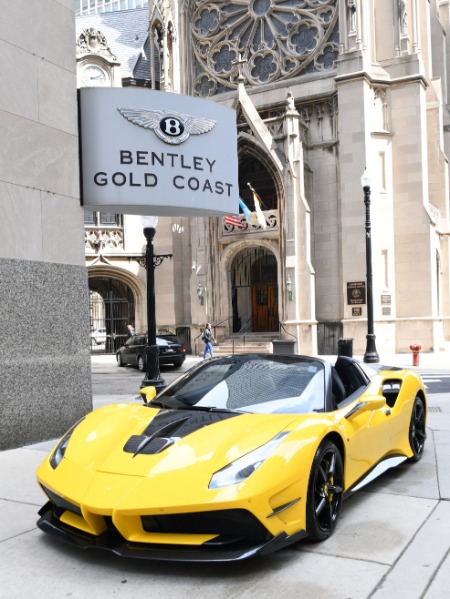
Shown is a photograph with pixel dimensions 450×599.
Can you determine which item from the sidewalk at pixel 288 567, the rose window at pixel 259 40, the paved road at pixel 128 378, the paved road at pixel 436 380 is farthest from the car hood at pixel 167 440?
the rose window at pixel 259 40

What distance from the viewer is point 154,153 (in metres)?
9.49

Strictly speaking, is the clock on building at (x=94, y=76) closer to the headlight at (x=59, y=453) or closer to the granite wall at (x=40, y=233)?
the granite wall at (x=40, y=233)

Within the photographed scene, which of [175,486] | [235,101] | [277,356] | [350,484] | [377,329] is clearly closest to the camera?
[175,486]

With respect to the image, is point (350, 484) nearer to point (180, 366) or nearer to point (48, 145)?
point (48, 145)

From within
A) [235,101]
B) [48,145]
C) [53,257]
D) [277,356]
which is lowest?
[277,356]

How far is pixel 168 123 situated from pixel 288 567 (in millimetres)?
7208

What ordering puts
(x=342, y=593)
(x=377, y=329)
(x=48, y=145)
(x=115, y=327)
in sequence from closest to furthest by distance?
1. (x=342, y=593)
2. (x=48, y=145)
3. (x=377, y=329)
4. (x=115, y=327)

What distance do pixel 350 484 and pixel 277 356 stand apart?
1272mm

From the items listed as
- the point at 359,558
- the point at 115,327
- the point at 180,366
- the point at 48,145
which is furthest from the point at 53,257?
the point at 115,327

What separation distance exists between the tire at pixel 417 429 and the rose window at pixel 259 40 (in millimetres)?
23690

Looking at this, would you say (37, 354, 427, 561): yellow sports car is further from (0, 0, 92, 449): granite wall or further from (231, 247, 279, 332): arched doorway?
(231, 247, 279, 332): arched doorway

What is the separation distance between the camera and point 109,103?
9.12 m

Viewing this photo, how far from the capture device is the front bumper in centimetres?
358

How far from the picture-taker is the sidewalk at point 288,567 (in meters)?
3.56
